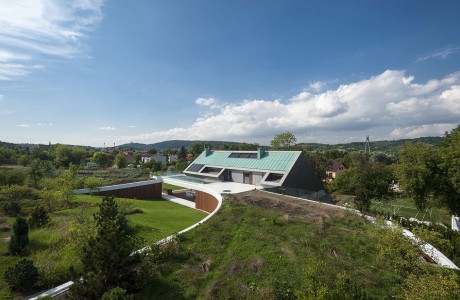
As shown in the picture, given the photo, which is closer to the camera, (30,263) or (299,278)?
(30,263)

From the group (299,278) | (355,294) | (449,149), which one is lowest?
(299,278)

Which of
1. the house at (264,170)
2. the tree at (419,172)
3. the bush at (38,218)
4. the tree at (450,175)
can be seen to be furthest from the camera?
the house at (264,170)

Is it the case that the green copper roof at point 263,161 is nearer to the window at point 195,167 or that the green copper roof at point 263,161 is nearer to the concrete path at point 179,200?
the window at point 195,167

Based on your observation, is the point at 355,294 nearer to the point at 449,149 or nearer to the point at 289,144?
the point at 449,149

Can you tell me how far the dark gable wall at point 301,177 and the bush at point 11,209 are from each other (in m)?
24.3

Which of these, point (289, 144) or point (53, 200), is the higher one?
point (289, 144)

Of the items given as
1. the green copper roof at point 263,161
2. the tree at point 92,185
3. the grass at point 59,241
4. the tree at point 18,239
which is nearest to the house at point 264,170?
the green copper roof at point 263,161

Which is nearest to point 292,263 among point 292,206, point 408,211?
point 292,206

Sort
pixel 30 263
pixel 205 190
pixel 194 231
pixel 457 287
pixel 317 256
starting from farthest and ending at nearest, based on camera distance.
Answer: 1. pixel 205 190
2. pixel 194 231
3. pixel 317 256
4. pixel 30 263
5. pixel 457 287

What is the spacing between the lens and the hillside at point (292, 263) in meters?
8.21

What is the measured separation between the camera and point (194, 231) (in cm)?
1396

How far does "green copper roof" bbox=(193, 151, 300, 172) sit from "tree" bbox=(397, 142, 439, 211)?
1130 centimetres

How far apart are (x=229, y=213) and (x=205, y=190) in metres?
11.0

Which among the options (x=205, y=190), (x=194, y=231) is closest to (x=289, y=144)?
(x=205, y=190)
